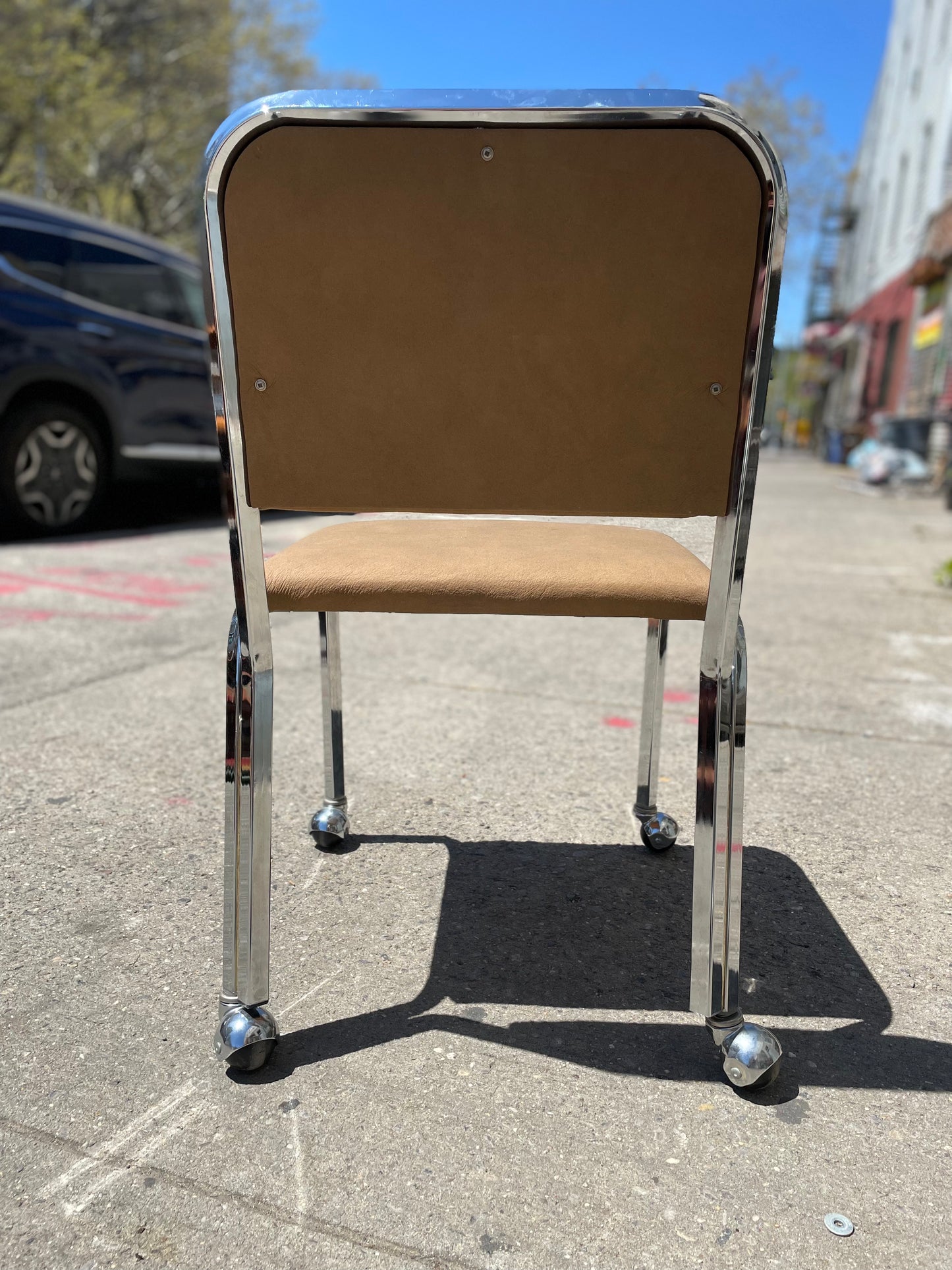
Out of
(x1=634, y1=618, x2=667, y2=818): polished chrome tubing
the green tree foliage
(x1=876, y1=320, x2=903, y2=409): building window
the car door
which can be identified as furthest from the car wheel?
(x1=876, y1=320, x2=903, y2=409): building window

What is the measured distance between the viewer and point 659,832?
231 cm

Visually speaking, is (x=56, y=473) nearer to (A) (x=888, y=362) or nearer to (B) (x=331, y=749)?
(B) (x=331, y=749)

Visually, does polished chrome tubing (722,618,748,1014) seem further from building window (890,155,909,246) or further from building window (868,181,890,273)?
building window (868,181,890,273)

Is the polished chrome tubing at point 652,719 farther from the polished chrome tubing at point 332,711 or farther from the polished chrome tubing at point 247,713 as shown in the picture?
the polished chrome tubing at point 247,713

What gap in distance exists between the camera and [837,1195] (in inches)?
51.5

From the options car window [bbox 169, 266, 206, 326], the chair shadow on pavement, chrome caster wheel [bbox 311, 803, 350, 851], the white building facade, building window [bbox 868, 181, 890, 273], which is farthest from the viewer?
building window [bbox 868, 181, 890, 273]

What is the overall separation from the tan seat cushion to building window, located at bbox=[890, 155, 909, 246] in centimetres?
2532

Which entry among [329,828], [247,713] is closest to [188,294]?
[329,828]

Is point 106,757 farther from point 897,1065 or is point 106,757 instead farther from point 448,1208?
point 897,1065

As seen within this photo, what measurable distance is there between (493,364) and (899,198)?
86.7ft

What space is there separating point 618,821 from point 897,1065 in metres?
0.98

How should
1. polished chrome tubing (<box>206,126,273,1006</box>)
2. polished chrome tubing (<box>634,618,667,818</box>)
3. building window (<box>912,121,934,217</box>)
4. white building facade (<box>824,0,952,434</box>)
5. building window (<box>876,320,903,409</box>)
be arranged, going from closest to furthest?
polished chrome tubing (<box>206,126,273,1006</box>) < polished chrome tubing (<box>634,618,667,818</box>) < white building facade (<box>824,0,952,434</box>) < building window (<box>912,121,934,217</box>) < building window (<box>876,320,903,409</box>)

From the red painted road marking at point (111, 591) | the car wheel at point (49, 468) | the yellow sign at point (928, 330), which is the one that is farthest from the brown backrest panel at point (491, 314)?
the yellow sign at point (928, 330)

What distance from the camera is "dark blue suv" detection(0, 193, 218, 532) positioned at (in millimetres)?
5547
